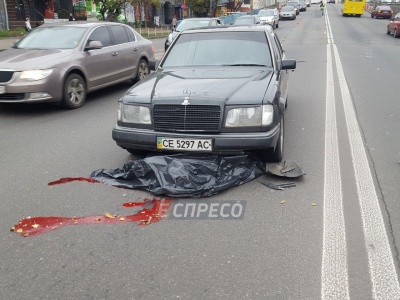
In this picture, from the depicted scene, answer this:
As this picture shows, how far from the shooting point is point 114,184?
4.82 meters

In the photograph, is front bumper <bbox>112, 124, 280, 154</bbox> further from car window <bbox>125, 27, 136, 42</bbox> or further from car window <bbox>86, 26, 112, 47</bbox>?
car window <bbox>125, 27, 136, 42</bbox>

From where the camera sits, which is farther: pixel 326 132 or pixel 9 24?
pixel 9 24

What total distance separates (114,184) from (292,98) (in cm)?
580

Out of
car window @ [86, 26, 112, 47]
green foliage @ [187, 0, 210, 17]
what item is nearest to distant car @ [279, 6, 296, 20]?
green foliage @ [187, 0, 210, 17]

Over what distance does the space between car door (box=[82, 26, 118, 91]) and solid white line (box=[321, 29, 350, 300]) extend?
5137 mm

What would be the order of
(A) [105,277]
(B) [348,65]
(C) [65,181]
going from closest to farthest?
1. (A) [105,277]
2. (C) [65,181]
3. (B) [348,65]

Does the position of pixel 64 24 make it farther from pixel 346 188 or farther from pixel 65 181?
pixel 346 188

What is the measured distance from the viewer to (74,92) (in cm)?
886

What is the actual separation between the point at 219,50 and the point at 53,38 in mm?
4541

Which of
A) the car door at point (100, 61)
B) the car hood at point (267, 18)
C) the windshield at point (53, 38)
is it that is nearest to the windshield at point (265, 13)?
the car hood at point (267, 18)

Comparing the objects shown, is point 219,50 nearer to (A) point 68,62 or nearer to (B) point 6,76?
(A) point 68,62

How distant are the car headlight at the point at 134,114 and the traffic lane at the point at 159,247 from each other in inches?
27.1

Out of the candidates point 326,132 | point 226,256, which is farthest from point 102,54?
point 226,256

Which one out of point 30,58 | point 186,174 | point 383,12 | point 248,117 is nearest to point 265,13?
point 383,12
